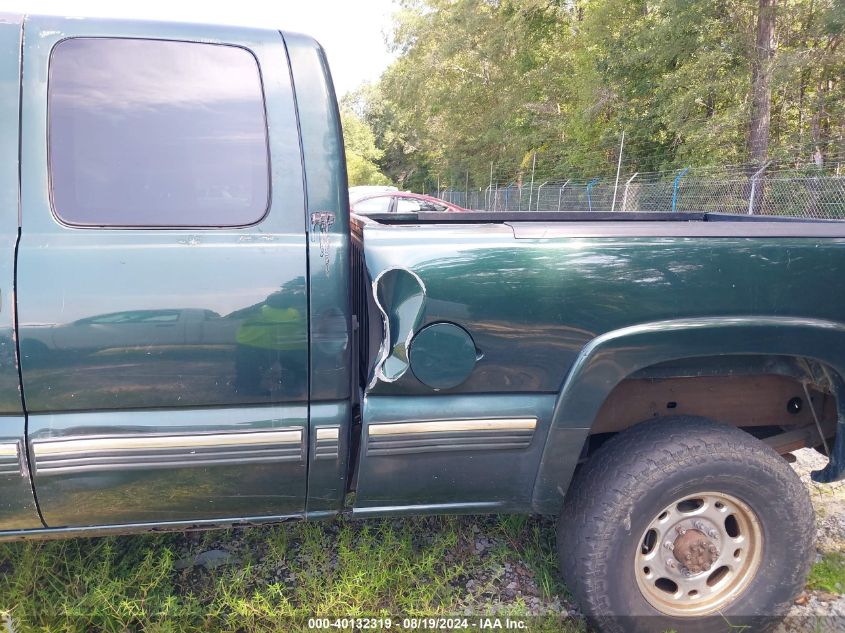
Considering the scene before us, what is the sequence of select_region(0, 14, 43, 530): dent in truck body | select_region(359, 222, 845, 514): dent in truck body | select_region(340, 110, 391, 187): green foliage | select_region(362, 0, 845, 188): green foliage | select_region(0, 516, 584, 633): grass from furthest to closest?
1. select_region(340, 110, 391, 187): green foliage
2. select_region(362, 0, 845, 188): green foliage
3. select_region(0, 516, 584, 633): grass
4. select_region(359, 222, 845, 514): dent in truck body
5. select_region(0, 14, 43, 530): dent in truck body

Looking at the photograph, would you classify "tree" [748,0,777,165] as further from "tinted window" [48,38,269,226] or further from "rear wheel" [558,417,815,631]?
"tinted window" [48,38,269,226]

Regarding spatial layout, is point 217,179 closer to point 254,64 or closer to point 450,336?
point 254,64

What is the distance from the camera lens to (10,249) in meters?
1.75

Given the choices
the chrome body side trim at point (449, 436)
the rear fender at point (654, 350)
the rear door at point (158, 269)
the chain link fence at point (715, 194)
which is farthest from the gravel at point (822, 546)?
the chain link fence at point (715, 194)

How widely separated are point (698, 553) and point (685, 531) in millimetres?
87

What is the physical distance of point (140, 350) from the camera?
178 cm

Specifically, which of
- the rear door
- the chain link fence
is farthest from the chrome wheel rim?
the chain link fence

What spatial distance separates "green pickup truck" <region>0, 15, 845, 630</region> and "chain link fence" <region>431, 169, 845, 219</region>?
12.5 feet

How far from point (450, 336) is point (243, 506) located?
93cm

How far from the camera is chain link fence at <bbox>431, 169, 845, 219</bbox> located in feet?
33.2

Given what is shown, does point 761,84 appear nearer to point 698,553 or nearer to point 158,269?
point 698,553

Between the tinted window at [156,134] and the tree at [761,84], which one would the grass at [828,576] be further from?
the tree at [761,84]

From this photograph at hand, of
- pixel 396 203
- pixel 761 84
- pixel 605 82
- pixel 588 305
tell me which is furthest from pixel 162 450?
pixel 605 82

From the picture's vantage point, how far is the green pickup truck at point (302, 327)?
179cm
